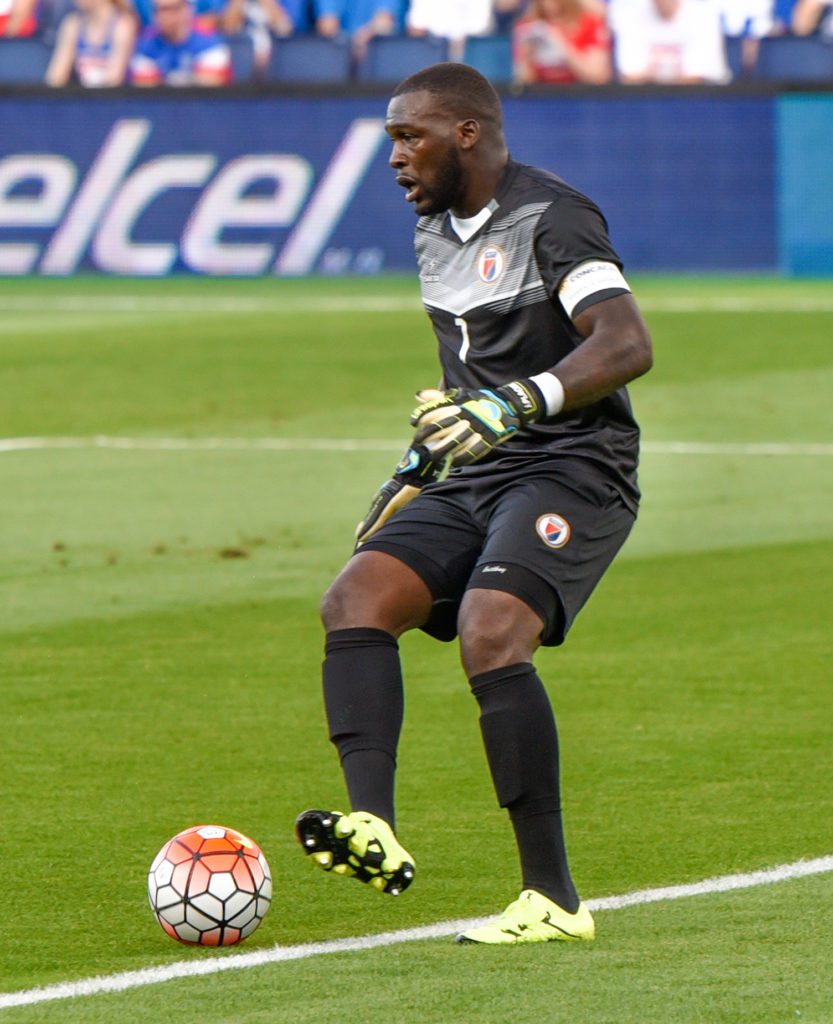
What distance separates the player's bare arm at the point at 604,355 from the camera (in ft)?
17.6

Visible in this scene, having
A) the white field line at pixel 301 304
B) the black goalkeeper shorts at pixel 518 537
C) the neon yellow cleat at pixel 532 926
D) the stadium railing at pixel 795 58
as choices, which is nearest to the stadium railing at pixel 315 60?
the white field line at pixel 301 304

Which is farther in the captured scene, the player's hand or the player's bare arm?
the player's bare arm

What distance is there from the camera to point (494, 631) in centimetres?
531

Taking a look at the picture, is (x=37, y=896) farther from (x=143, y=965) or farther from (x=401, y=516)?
(x=401, y=516)

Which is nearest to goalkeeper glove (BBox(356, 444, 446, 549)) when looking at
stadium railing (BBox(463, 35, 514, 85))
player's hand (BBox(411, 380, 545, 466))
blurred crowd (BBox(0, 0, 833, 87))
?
player's hand (BBox(411, 380, 545, 466))

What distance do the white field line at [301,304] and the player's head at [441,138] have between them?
52.2 feet

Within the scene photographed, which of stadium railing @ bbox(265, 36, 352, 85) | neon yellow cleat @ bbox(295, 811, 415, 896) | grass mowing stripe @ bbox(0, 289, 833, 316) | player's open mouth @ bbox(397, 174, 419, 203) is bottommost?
grass mowing stripe @ bbox(0, 289, 833, 316)

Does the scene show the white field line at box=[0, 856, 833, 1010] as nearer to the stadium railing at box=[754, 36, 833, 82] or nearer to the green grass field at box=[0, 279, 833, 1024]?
the green grass field at box=[0, 279, 833, 1024]

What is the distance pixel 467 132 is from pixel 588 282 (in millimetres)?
519

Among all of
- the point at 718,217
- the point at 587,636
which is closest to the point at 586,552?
the point at 587,636

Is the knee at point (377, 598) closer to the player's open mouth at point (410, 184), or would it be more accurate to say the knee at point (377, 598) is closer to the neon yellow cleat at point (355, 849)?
the neon yellow cleat at point (355, 849)

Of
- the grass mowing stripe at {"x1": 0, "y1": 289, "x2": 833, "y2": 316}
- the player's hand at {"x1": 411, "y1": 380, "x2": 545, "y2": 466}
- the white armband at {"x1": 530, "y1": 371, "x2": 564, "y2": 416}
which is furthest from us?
the grass mowing stripe at {"x1": 0, "y1": 289, "x2": 833, "y2": 316}

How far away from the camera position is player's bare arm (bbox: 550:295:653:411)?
5.36 metres

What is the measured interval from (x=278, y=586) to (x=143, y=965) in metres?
5.79
